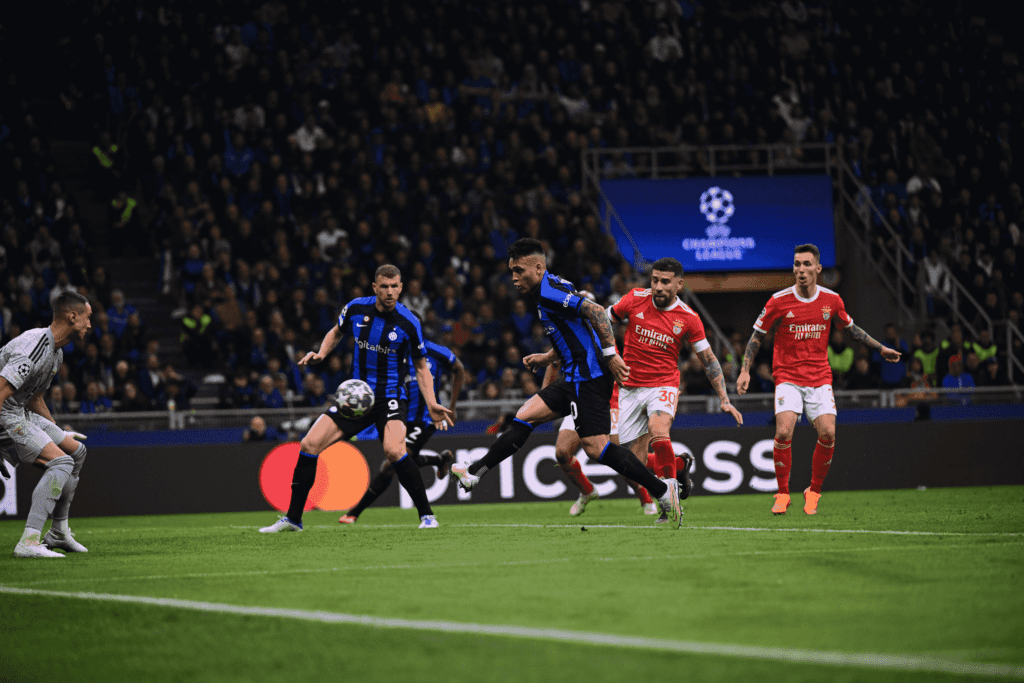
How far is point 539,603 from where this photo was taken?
5281mm

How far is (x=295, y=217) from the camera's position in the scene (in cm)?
2111

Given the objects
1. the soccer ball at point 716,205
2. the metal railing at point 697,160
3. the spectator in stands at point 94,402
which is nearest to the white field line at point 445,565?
the spectator in stands at point 94,402

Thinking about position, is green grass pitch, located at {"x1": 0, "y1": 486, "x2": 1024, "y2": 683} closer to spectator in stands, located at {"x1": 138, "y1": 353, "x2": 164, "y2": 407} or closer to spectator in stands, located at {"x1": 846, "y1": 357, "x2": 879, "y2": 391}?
spectator in stands, located at {"x1": 138, "y1": 353, "x2": 164, "y2": 407}

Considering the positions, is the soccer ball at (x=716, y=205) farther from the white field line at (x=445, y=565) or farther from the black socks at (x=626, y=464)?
the white field line at (x=445, y=565)

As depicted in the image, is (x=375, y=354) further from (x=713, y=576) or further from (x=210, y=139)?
(x=210, y=139)

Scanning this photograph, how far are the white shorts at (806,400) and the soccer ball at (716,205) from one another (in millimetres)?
12408

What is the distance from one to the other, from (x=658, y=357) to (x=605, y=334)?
6.68 ft

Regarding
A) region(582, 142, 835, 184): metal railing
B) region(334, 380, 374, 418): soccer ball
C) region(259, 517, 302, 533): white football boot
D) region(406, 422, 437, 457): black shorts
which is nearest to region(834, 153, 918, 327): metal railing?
region(582, 142, 835, 184): metal railing

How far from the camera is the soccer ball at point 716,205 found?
76.7ft

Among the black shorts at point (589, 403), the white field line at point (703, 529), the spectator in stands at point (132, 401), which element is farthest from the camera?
the spectator in stands at point (132, 401)

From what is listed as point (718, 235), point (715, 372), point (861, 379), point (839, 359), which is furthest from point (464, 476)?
point (718, 235)

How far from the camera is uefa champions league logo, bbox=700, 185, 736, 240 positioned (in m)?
23.4

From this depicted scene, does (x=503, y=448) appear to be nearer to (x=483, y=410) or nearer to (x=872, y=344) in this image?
(x=872, y=344)

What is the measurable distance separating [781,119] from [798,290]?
13945 millimetres
